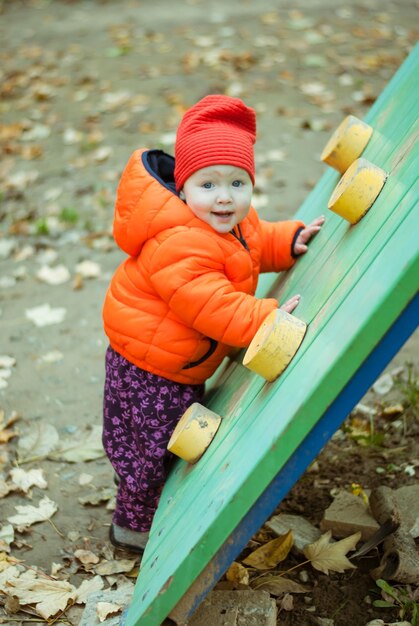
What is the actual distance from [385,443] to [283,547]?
825mm

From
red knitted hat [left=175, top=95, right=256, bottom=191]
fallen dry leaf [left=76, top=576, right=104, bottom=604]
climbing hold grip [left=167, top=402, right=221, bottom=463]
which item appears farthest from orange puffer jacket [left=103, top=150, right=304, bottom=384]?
fallen dry leaf [left=76, top=576, right=104, bottom=604]

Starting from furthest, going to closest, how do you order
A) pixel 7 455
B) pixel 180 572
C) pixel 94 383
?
pixel 94 383 → pixel 7 455 → pixel 180 572

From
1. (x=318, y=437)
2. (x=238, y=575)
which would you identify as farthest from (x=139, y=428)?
(x=318, y=437)

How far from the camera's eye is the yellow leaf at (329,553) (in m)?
2.61

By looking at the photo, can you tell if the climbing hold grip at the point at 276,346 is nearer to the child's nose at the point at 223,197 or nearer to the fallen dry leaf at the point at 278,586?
the child's nose at the point at 223,197

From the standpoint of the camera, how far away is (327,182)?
131 inches

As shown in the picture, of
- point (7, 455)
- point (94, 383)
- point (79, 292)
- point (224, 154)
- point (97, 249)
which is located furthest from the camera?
point (97, 249)

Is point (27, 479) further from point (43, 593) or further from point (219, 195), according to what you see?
point (219, 195)

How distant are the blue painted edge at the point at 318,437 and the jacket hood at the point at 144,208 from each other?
2.85 feet

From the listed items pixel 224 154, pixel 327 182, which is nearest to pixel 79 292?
pixel 327 182

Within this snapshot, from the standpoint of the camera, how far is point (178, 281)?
236cm

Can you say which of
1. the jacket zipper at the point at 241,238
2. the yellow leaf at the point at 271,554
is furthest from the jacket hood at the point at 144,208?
the yellow leaf at the point at 271,554

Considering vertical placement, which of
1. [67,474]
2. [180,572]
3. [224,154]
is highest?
[224,154]

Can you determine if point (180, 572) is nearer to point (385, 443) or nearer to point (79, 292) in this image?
point (385, 443)
